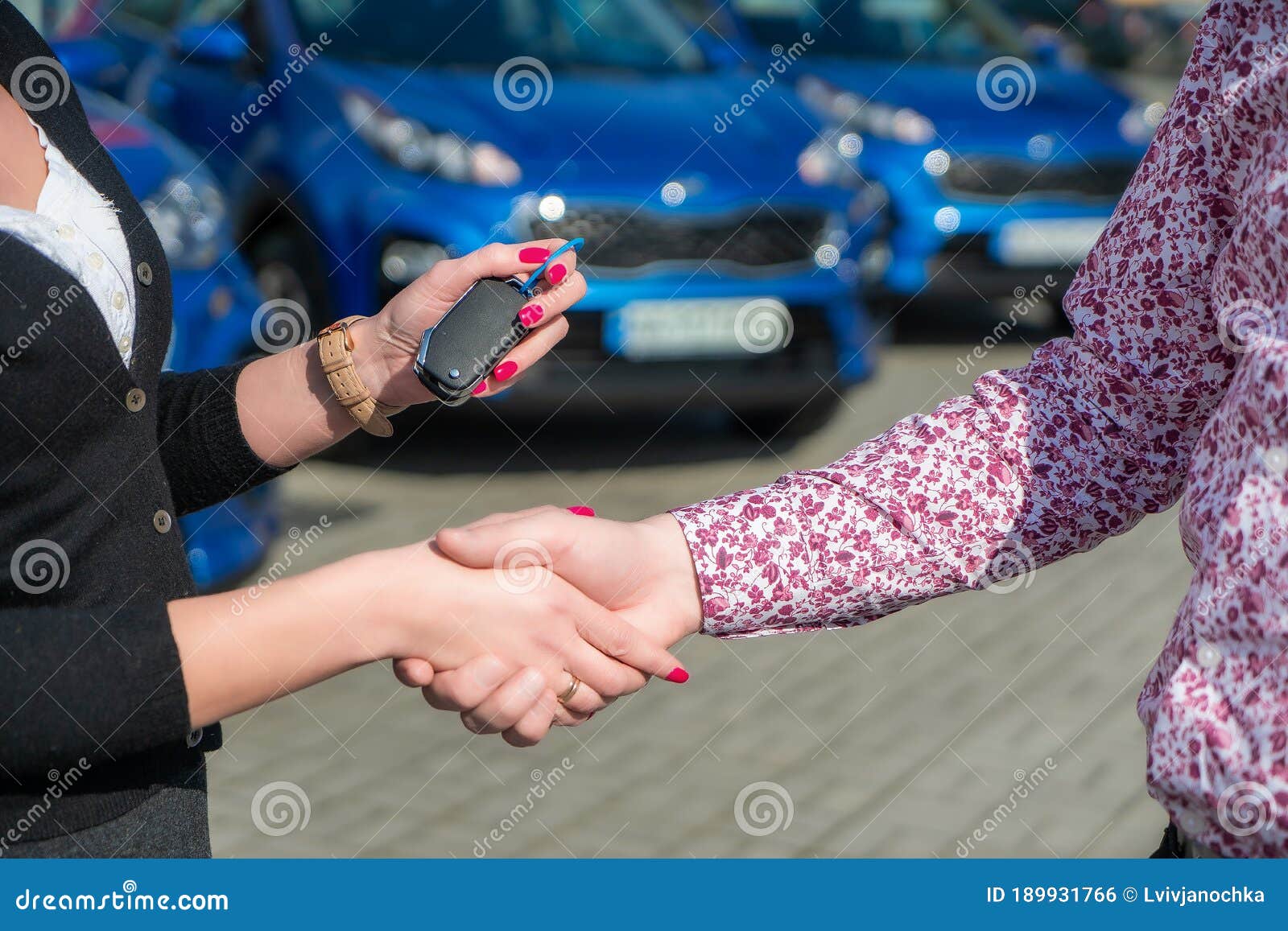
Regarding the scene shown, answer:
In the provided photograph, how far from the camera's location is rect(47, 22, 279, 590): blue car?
3.97 meters

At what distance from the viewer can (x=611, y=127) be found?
5699 mm

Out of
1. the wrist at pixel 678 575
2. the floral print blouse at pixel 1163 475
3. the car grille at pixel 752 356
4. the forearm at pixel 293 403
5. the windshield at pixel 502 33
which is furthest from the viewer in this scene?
the windshield at pixel 502 33

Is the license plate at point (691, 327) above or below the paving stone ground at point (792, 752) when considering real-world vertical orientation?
above

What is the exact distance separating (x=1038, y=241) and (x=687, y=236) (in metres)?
2.86

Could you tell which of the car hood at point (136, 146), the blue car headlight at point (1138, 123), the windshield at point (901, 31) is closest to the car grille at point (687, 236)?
the car hood at point (136, 146)

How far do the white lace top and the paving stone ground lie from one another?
1.99 meters

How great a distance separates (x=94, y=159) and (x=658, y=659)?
95 cm

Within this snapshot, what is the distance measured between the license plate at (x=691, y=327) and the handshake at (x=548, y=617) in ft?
11.9

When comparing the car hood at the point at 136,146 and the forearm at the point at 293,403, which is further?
the car hood at the point at 136,146

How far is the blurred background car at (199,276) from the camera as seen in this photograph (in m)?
3.97

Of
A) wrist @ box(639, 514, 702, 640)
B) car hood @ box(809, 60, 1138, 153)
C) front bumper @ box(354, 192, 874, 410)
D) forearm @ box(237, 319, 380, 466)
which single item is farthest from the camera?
car hood @ box(809, 60, 1138, 153)

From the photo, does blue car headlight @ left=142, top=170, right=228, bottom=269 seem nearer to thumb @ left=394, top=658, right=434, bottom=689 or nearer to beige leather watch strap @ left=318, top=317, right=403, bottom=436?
beige leather watch strap @ left=318, top=317, right=403, bottom=436

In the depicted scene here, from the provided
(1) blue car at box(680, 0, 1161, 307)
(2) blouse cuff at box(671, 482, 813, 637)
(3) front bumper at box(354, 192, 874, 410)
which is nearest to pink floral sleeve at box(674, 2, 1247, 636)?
(2) blouse cuff at box(671, 482, 813, 637)

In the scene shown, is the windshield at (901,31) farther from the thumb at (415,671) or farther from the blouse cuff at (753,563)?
the thumb at (415,671)
